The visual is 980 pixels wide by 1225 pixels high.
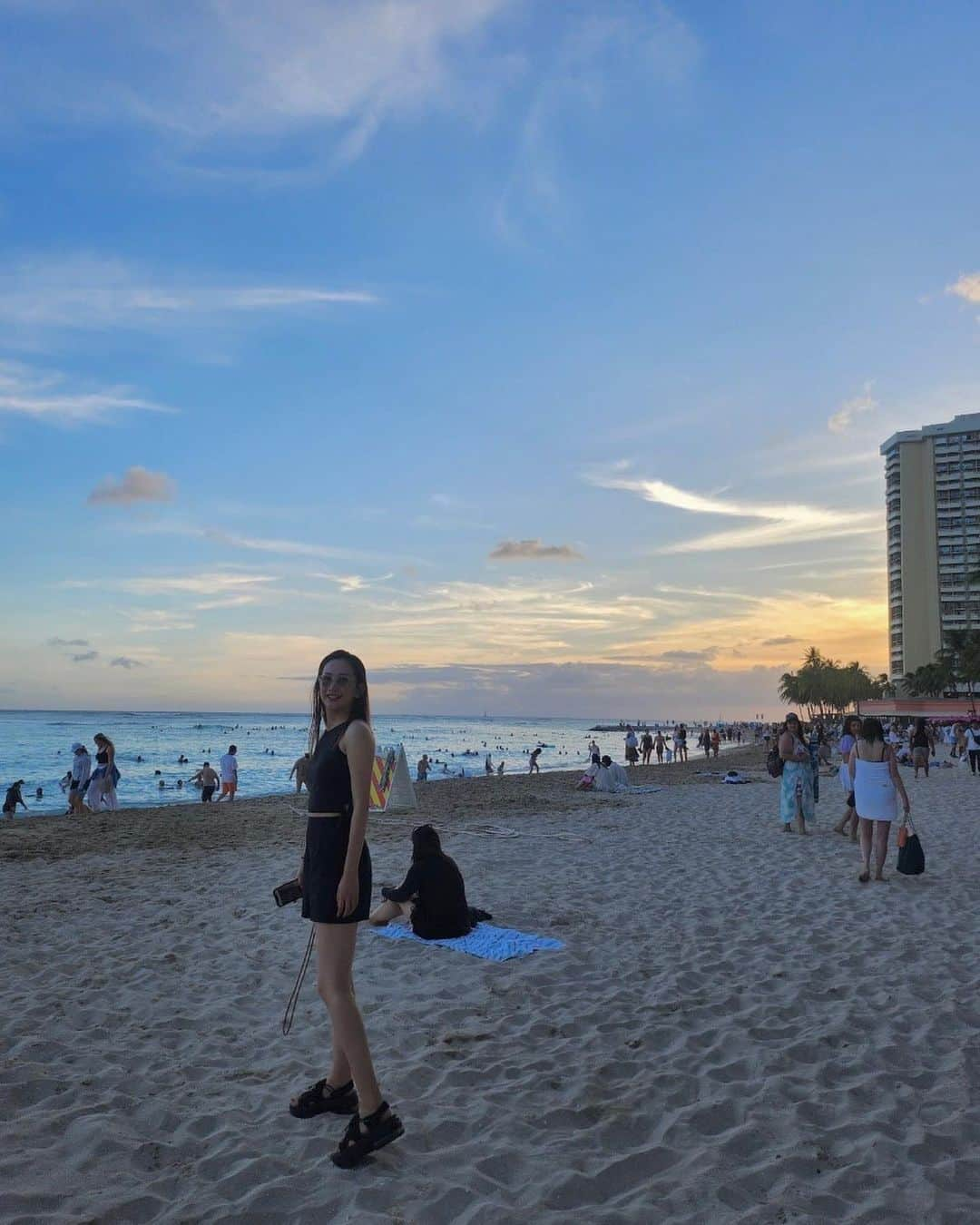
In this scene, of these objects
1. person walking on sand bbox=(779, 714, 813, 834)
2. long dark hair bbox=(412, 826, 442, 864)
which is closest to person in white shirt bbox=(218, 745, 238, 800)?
person walking on sand bbox=(779, 714, 813, 834)

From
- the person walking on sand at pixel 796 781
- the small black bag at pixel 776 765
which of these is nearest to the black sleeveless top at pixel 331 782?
the person walking on sand at pixel 796 781

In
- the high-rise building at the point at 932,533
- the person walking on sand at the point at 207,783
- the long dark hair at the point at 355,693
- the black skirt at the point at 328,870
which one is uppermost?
the high-rise building at the point at 932,533

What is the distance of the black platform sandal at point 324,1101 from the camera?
12.3ft

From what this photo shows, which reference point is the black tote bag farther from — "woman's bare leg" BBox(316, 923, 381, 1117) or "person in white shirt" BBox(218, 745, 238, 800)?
"person in white shirt" BBox(218, 745, 238, 800)

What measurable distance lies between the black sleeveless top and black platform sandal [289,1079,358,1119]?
4.27 ft

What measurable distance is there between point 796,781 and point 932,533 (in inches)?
4118

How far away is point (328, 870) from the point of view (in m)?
3.43

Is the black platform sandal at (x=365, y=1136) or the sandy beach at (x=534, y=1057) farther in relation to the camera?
the black platform sandal at (x=365, y=1136)

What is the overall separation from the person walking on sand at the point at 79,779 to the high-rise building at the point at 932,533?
104m

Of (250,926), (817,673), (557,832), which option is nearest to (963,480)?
(817,673)

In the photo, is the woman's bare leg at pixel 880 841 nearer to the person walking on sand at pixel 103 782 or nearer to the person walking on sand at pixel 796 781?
the person walking on sand at pixel 796 781

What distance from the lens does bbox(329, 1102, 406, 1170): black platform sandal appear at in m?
3.36

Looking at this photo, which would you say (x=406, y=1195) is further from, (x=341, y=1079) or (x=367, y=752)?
(x=367, y=752)

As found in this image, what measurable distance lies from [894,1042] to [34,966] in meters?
5.61
